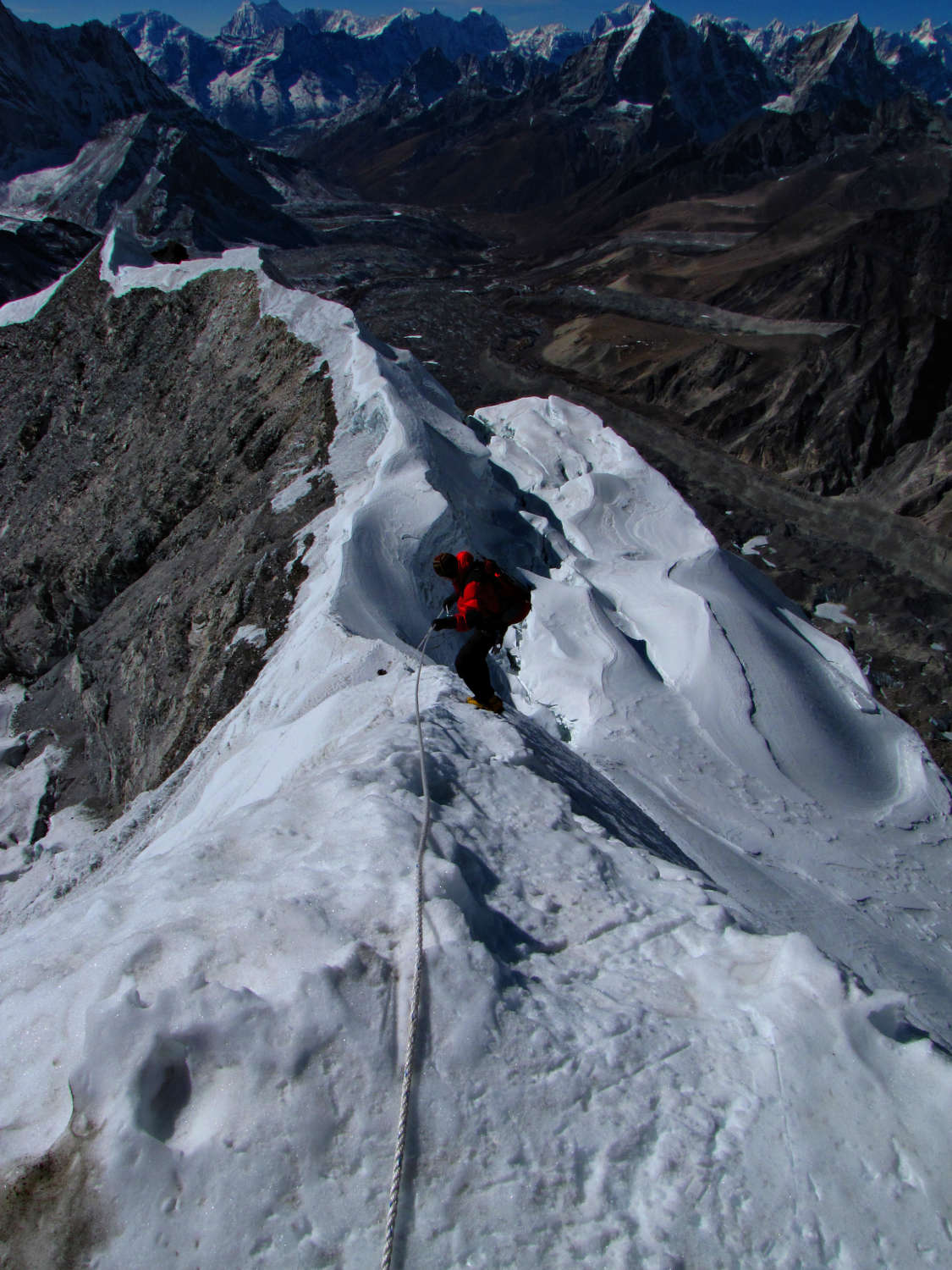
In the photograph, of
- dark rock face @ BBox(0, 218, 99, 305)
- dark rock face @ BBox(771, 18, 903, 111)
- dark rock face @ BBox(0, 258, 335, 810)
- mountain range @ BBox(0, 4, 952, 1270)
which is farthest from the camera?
dark rock face @ BBox(771, 18, 903, 111)

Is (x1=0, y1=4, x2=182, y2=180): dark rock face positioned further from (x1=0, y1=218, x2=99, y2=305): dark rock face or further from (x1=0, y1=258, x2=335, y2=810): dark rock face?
(x1=0, y1=258, x2=335, y2=810): dark rock face

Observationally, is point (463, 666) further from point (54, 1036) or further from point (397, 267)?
point (397, 267)

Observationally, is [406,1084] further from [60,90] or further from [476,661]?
[60,90]

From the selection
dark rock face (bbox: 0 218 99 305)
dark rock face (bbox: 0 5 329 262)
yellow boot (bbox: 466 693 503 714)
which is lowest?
yellow boot (bbox: 466 693 503 714)

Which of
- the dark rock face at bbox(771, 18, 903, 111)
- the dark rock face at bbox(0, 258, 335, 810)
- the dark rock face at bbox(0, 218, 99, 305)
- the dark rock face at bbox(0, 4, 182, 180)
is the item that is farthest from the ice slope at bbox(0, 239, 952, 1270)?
the dark rock face at bbox(771, 18, 903, 111)

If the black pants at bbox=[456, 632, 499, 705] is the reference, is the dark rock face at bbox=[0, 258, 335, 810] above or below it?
above

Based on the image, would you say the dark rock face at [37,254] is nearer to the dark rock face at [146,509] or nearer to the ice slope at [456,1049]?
the dark rock face at [146,509]

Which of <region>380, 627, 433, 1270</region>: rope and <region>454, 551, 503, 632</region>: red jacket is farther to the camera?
<region>454, 551, 503, 632</region>: red jacket

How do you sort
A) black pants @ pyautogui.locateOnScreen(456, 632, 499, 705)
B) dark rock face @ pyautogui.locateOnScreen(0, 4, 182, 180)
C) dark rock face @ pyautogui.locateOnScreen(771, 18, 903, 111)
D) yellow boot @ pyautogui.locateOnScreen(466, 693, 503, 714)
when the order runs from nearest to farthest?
yellow boot @ pyautogui.locateOnScreen(466, 693, 503, 714) < black pants @ pyautogui.locateOnScreen(456, 632, 499, 705) < dark rock face @ pyautogui.locateOnScreen(0, 4, 182, 180) < dark rock face @ pyautogui.locateOnScreen(771, 18, 903, 111)
